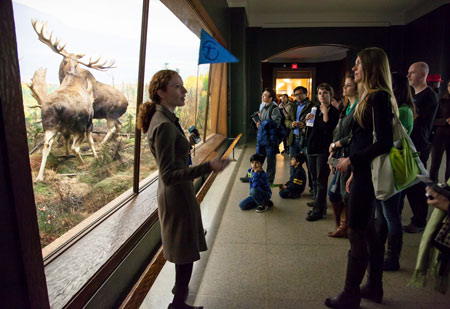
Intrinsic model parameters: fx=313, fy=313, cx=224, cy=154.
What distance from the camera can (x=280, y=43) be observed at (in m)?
11.8

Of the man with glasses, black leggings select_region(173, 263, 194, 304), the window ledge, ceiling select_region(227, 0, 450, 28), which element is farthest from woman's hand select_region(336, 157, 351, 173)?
ceiling select_region(227, 0, 450, 28)

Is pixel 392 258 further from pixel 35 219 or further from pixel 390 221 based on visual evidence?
pixel 35 219

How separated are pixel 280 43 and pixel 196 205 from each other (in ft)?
36.6

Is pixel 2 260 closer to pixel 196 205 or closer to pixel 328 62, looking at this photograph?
pixel 196 205

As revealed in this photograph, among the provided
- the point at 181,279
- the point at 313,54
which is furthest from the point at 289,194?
the point at 313,54

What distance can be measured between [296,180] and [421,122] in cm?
177

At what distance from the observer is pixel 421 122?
131 inches

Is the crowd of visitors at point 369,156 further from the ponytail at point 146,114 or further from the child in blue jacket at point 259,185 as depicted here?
the ponytail at point 146,114

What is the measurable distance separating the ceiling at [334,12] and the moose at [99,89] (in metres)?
8.61

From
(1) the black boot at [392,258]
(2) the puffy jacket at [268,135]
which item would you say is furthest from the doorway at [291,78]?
(1) the black boot at [392,258]

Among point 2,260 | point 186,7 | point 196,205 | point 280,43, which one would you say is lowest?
point 196,205

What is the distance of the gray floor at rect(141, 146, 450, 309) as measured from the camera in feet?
7.29

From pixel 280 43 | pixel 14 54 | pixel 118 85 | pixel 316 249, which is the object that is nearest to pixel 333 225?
pixel 316 249

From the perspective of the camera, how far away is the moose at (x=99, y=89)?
5.67 ft
